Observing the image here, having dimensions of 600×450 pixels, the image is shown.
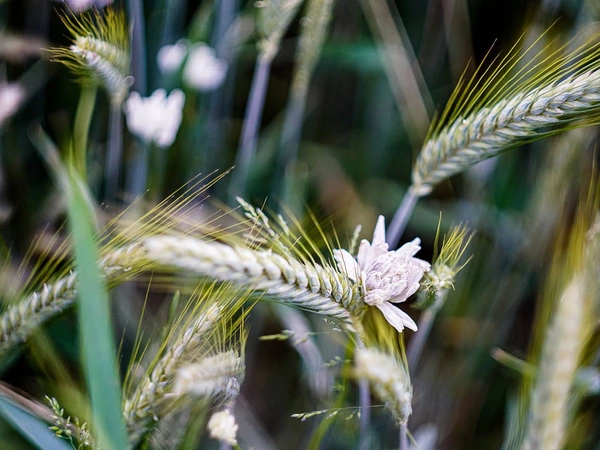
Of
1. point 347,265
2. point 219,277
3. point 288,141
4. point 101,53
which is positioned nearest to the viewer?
point 219,277

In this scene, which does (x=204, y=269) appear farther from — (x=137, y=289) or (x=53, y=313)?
(x=137, y=289)

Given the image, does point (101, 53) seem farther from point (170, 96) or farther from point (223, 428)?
point (223, 428)

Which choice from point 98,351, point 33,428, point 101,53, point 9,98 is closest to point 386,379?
point 98,351

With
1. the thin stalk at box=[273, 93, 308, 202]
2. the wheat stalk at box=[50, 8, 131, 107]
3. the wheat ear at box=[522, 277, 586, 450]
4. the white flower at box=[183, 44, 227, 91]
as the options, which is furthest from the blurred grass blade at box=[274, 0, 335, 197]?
the wheat ear at box=[522, 277, 586, 450]

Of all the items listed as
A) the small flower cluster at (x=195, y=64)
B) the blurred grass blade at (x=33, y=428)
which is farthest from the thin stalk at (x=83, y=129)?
the blurred grass blade at (x=33, y=428)

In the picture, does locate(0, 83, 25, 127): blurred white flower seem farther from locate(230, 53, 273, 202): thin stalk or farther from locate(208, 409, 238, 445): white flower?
locate(208, 409, 238, 445): white flower

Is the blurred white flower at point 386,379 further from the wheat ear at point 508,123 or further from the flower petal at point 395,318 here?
the wheat ear at point 508,123
